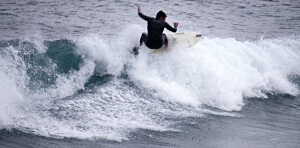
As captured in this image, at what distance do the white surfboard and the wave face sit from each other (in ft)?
0.61

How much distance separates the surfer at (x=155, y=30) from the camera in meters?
10.2

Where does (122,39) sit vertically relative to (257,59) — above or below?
above

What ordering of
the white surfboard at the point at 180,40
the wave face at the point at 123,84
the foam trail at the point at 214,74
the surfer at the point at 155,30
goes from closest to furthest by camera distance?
the wave face at the point at 123,84, the surfer at the point at 155,30, the foam trail at the point at 214,74, the white surfboard at the point at 180,40

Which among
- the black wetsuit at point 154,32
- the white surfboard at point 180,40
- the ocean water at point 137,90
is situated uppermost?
the black wetsuit at point 154,32

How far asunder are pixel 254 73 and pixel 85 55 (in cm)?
567

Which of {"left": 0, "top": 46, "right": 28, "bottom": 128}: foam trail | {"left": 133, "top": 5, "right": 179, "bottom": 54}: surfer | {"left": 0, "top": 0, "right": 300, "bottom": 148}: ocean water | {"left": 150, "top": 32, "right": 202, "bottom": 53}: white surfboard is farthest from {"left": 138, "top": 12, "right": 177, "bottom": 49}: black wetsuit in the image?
{"left": 0, "top": 46, "right": 28, "bottom": 128}: foam trail

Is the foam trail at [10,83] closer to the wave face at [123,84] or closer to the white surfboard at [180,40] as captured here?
the wave face at [123,84]

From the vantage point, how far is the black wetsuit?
10.2 meters

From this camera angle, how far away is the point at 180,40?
1220 cm

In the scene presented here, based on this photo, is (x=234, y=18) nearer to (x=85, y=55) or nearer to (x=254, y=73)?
(x=254, y=73)

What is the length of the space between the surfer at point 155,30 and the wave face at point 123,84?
0.84 meters

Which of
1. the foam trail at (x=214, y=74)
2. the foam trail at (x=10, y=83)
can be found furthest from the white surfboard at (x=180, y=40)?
the foam trail at (x=10, y=83)

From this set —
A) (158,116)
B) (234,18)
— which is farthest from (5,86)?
(234,18)

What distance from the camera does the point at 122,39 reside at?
12094mm
